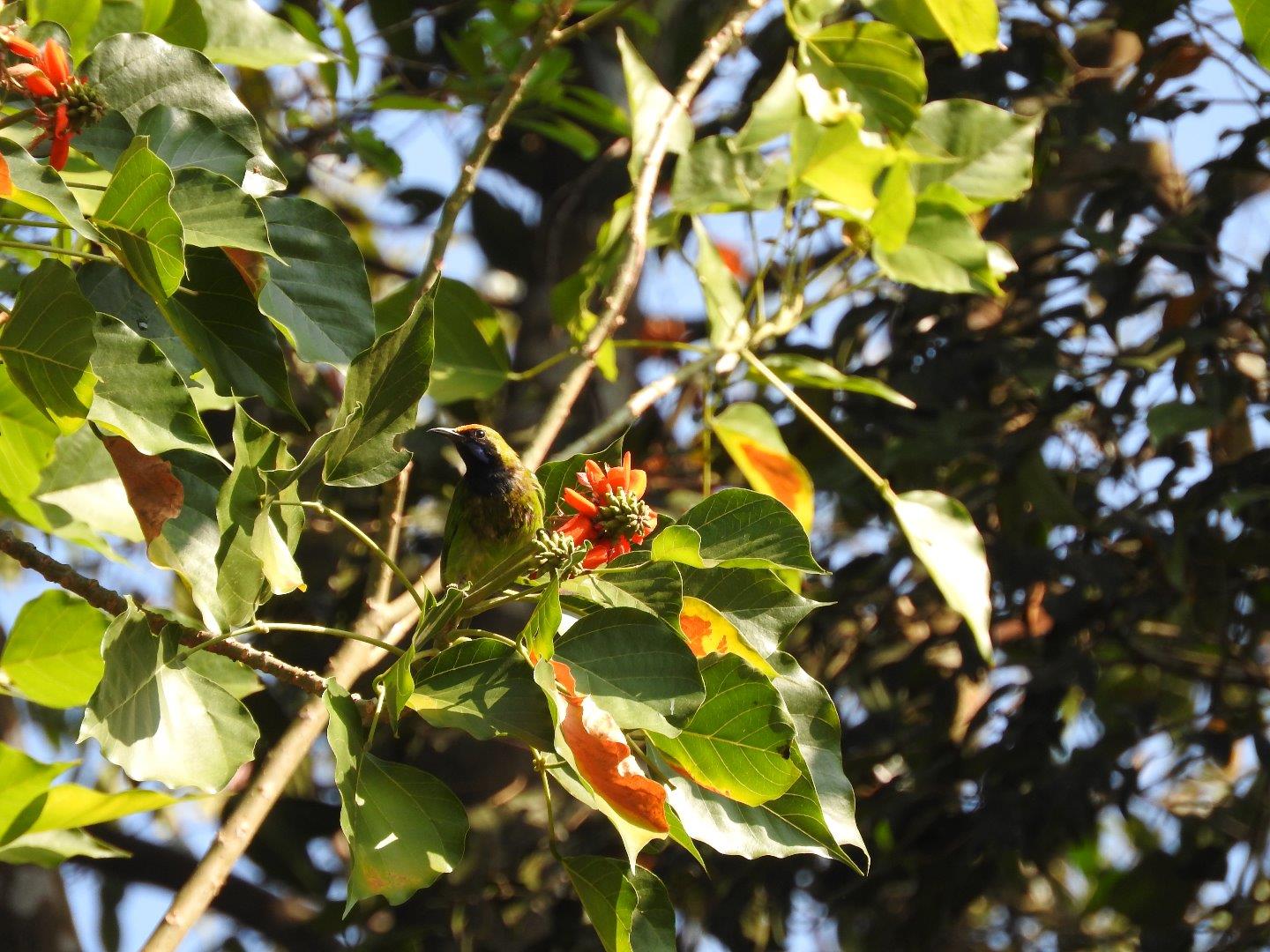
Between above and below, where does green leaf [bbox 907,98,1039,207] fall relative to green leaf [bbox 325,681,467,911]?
above

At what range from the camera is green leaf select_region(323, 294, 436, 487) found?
1277mm

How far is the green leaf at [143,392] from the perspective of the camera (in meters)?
1.28

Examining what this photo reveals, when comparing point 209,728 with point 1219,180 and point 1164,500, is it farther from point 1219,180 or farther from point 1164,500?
point 1219,180

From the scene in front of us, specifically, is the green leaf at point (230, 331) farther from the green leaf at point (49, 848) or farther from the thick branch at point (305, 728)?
the green leaf at point (49, 848)

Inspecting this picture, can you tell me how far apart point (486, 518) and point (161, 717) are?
48.8 inches

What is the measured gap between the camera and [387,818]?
1.22m

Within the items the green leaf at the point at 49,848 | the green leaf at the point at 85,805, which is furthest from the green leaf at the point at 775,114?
the green leaf at the point at 49,848

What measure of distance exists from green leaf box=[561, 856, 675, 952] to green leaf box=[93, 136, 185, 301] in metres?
0.73

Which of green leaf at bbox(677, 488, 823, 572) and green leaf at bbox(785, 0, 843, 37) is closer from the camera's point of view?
green leaf at bbox(677, 488, 823, 572)

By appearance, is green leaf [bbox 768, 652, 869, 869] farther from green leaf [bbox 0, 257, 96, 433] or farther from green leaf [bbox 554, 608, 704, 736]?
green leaf [bbox 0, 257, 96, 433]

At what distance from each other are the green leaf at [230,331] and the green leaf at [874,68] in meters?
1.18

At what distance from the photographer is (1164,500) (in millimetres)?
2982

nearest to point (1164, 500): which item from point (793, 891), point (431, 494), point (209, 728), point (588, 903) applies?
point (793, 891)

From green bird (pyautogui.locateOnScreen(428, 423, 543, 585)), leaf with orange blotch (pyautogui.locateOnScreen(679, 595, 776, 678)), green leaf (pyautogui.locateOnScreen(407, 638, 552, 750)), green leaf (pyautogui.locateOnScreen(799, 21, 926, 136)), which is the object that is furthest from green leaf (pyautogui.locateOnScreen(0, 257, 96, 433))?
green leaf (pyautogui.locateOnScreen(799, 21, 926, 136))
